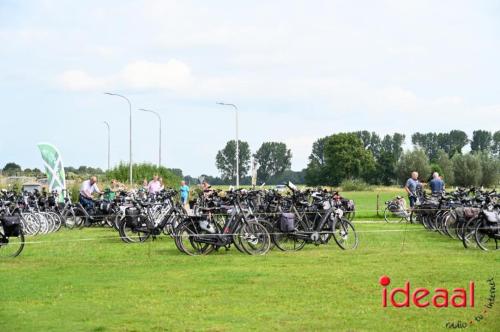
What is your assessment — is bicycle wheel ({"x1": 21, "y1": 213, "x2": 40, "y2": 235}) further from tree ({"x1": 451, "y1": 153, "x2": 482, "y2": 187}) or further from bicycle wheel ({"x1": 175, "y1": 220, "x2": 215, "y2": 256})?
tree ({"x1": 451, "y1": 153, "x2": 482, "y2": 187})

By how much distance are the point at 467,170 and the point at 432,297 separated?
7428 cm

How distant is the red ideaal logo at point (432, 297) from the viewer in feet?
28.0

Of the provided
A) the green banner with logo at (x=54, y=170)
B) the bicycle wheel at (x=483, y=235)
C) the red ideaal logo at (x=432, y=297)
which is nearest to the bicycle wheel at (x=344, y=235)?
the bicycle wheel at (x=483, y=235)

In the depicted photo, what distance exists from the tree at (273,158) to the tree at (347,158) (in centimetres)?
2812

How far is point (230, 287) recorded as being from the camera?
32.5ft

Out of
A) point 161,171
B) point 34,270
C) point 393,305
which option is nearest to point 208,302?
point 393,305

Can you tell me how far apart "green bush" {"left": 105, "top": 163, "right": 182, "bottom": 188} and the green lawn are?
93.8 ft

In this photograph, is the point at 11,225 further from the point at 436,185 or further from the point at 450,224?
the point at 436,185

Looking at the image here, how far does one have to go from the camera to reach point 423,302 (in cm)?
871

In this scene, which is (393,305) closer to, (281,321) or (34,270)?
(281,321)

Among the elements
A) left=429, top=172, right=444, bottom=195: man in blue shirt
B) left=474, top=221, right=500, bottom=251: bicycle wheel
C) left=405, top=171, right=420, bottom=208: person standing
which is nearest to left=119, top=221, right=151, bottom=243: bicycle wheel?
left=474, top=221, right=500, bottom=251: bicycle wheel

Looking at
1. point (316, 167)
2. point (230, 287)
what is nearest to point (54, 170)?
point (230, 287)

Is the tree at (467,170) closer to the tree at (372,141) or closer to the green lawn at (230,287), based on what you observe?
the tree at (372,141)

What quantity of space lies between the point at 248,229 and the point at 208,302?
5005 millimetres
